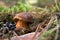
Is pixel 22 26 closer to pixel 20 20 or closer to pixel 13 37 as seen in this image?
pixel 20 20

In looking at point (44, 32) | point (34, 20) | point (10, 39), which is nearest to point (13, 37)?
point (10, 39)

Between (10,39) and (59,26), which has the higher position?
(59,26)

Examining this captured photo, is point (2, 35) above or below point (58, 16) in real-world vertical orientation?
below

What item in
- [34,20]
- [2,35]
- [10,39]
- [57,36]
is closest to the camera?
[57,36]

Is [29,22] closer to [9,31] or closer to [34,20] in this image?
[34,20]

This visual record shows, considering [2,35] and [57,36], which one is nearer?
[57,36]

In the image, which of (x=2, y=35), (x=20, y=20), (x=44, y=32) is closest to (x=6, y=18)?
(x=20, y=20)

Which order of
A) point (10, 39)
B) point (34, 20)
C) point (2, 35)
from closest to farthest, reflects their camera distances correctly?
1. point (10, 39)
2. point (2, 35)
3. point (34, 20)

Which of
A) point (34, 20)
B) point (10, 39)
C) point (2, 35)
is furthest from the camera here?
point (34, 20)

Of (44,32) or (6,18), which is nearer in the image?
(44,32)
